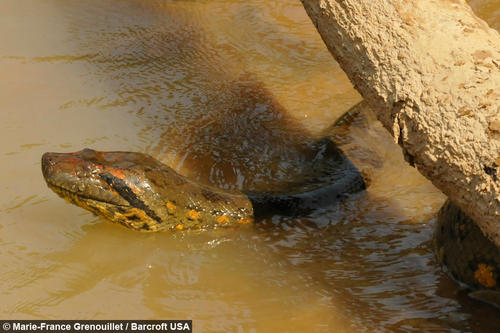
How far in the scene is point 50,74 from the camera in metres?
5.34

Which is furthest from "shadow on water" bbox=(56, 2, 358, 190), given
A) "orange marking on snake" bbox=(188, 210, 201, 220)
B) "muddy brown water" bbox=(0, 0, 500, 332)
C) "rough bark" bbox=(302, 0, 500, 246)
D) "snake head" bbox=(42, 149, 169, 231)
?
"rough bark" bbox=(302, 0, 500, 246)

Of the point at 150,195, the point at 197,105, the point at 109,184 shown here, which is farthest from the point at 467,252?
the point at 197,105

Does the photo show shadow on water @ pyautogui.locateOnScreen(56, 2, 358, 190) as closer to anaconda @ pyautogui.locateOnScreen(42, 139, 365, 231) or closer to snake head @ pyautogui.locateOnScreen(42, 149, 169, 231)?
anaconda @ pyautogui.locateOnScreen(42, 139, 365, 231)

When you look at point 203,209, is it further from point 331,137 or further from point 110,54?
point 110,54

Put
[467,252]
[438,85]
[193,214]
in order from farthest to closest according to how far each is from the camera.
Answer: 1. [193,214]
2. [467,252]
3. [438,85]

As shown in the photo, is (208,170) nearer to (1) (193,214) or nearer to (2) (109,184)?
(1) (193,214)

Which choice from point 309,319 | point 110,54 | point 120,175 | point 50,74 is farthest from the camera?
point 110,54

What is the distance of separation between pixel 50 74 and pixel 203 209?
229cm

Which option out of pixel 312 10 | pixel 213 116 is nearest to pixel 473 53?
pixel 312 10

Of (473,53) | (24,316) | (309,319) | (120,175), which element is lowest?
(24,316)

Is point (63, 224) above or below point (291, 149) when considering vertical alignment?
below

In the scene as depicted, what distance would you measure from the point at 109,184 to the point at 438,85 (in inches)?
77.1
